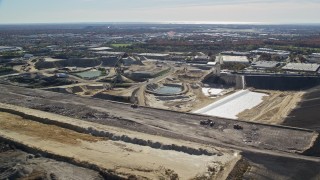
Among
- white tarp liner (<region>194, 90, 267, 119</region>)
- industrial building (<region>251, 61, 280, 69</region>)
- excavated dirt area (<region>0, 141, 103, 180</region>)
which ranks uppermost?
industrial building (<region>251, 61, 280, 69</region>)

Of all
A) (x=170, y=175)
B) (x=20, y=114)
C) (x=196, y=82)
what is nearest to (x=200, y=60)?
(x=196, y=82)

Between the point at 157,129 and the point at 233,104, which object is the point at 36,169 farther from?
the point at 233,104

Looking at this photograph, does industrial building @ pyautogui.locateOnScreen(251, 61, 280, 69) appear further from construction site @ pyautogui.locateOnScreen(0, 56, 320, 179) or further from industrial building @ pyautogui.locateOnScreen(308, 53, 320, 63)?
construction site @ pyautogui.locateOnScreen(0, 56, 320, 179)

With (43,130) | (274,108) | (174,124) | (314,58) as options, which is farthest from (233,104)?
(314,58)

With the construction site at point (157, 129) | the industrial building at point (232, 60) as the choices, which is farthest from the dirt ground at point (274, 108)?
the industrial building at point (232, 60)

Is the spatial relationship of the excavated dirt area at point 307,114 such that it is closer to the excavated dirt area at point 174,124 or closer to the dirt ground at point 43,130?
the excavated dirt area at point 174,124

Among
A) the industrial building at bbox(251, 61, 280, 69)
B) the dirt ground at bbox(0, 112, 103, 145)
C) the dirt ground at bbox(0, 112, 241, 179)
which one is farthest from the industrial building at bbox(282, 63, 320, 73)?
the dirt ground at bbox(0, 112, 103, 145)

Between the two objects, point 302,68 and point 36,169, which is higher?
point 302,68
